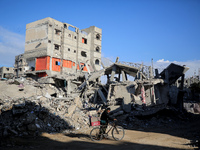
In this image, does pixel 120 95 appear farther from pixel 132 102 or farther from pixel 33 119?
pixel 33 119

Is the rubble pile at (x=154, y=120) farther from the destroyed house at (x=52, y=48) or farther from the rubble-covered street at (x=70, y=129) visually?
the destroyed house at (x=52, y=48)

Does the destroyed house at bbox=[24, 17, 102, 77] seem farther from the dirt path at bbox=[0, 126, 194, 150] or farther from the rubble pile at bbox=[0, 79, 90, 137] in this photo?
the dirt path at bbox=[0, 126, 194, 150]

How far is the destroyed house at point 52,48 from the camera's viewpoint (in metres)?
30.6

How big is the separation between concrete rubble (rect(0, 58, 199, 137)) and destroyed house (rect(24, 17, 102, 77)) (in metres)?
6.39

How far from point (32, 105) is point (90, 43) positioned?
3095 centimetres

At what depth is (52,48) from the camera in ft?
103

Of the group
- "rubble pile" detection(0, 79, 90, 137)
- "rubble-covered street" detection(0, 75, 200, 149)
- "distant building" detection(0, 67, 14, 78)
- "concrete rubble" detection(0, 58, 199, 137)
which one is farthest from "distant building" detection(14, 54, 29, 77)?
"rubble pile" detection(0, 79, 90, 137)

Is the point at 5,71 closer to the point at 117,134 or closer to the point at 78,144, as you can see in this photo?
the point at 78,144

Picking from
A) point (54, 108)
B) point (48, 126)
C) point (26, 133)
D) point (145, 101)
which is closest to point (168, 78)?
point (145, 101)

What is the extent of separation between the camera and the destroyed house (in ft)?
101

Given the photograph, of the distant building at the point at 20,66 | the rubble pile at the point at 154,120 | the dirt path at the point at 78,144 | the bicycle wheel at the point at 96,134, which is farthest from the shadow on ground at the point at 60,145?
the distant building at the point at 20,66

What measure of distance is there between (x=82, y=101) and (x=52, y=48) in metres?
17.4

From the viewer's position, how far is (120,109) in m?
13.9

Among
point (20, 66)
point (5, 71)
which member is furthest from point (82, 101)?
point (5, 71)
